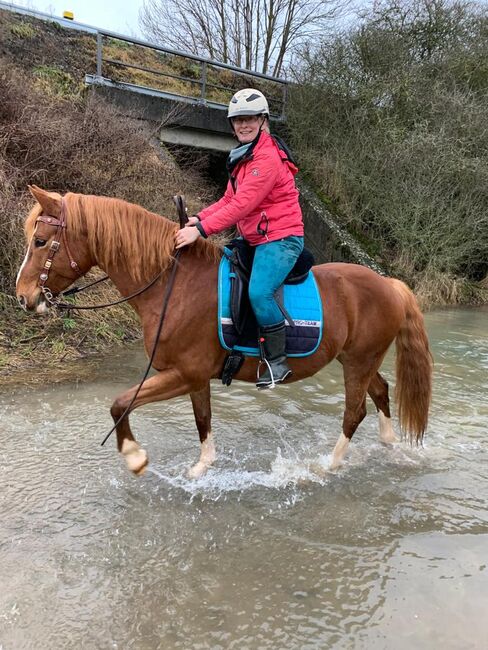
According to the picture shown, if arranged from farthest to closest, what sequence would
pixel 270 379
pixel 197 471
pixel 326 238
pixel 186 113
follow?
1. pixel 326 238
2. pixel 186 113
3. pixel 197 471
4. pixel 270 379

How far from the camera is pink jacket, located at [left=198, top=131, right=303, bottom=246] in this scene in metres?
3.08

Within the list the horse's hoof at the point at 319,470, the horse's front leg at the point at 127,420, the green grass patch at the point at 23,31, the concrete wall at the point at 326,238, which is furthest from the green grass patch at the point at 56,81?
the horse's hoof at the point at 319,470

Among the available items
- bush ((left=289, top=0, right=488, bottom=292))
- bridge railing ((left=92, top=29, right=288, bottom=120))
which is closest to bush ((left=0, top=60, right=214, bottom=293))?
bridge railing ((left=92, top=29, right=288, bottom=120))

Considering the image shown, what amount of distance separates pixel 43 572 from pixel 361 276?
3.06m

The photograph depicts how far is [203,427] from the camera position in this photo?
3822mm

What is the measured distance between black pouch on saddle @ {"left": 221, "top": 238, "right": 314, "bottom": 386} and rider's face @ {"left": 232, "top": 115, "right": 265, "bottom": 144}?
0.72 metres

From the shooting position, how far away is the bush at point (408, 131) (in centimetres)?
1244

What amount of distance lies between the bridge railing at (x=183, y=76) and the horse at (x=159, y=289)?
35.6 ft

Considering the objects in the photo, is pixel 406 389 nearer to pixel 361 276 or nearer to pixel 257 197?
pixel 361 276

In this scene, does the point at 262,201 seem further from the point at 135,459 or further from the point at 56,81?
the point at 56,81

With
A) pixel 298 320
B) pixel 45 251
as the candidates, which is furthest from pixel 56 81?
pixel 298 320

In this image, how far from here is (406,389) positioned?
422 centimetres

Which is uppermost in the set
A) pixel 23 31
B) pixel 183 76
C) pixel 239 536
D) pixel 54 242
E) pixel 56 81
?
pixel 183 76

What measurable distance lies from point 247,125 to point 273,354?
5.18 feet
